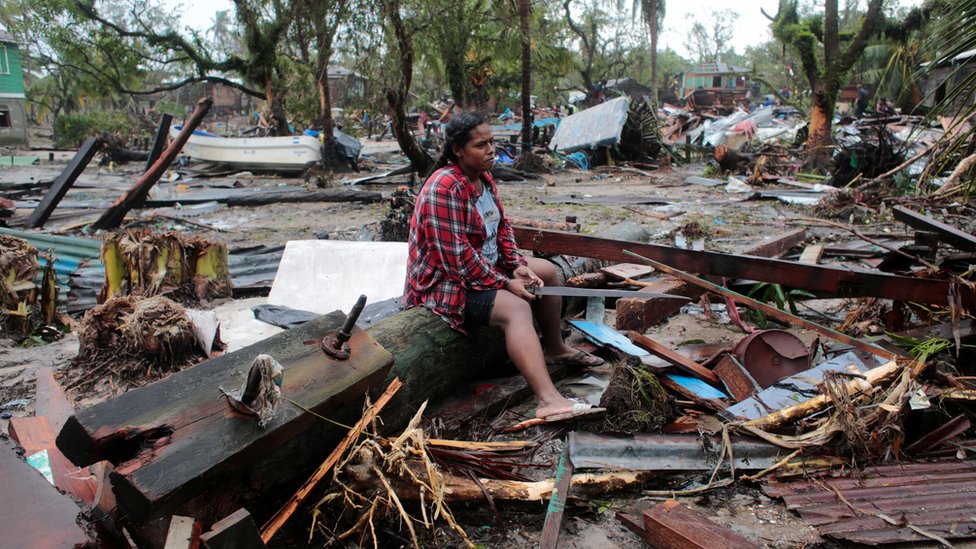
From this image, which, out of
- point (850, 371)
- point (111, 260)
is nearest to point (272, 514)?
point (850, 371)

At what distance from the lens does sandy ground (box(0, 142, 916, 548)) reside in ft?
7.92

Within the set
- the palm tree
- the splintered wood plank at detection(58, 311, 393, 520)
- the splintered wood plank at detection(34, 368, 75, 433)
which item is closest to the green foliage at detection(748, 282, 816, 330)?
the splintered wood plank at detection(58, 311, 393, 520)

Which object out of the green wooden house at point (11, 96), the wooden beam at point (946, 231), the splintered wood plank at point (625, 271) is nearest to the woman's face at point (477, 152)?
the splintered wood plank at point (625, 271)

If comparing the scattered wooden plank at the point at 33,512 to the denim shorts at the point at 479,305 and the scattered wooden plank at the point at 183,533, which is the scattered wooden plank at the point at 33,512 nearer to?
the scattered wooden plank at the point at 183,533

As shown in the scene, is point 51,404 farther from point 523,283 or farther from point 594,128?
point 594,128

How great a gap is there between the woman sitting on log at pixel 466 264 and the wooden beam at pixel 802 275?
32.9 inches

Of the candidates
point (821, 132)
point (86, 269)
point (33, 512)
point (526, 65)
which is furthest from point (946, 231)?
point (526, 65)

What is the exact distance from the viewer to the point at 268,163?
56.7 feet

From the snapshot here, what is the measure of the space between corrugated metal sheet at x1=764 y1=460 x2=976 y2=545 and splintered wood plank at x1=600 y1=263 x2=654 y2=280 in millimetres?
2791

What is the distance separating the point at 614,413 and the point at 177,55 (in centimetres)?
2116

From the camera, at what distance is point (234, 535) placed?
1800 millimetres

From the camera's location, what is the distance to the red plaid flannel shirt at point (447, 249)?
10.6 ft

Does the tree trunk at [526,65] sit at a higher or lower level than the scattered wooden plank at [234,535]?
higher

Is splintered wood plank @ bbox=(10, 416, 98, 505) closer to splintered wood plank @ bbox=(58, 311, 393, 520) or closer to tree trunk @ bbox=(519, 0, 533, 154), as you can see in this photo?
splintered wood plank @ bbox=(58, 311, 393, 520)
